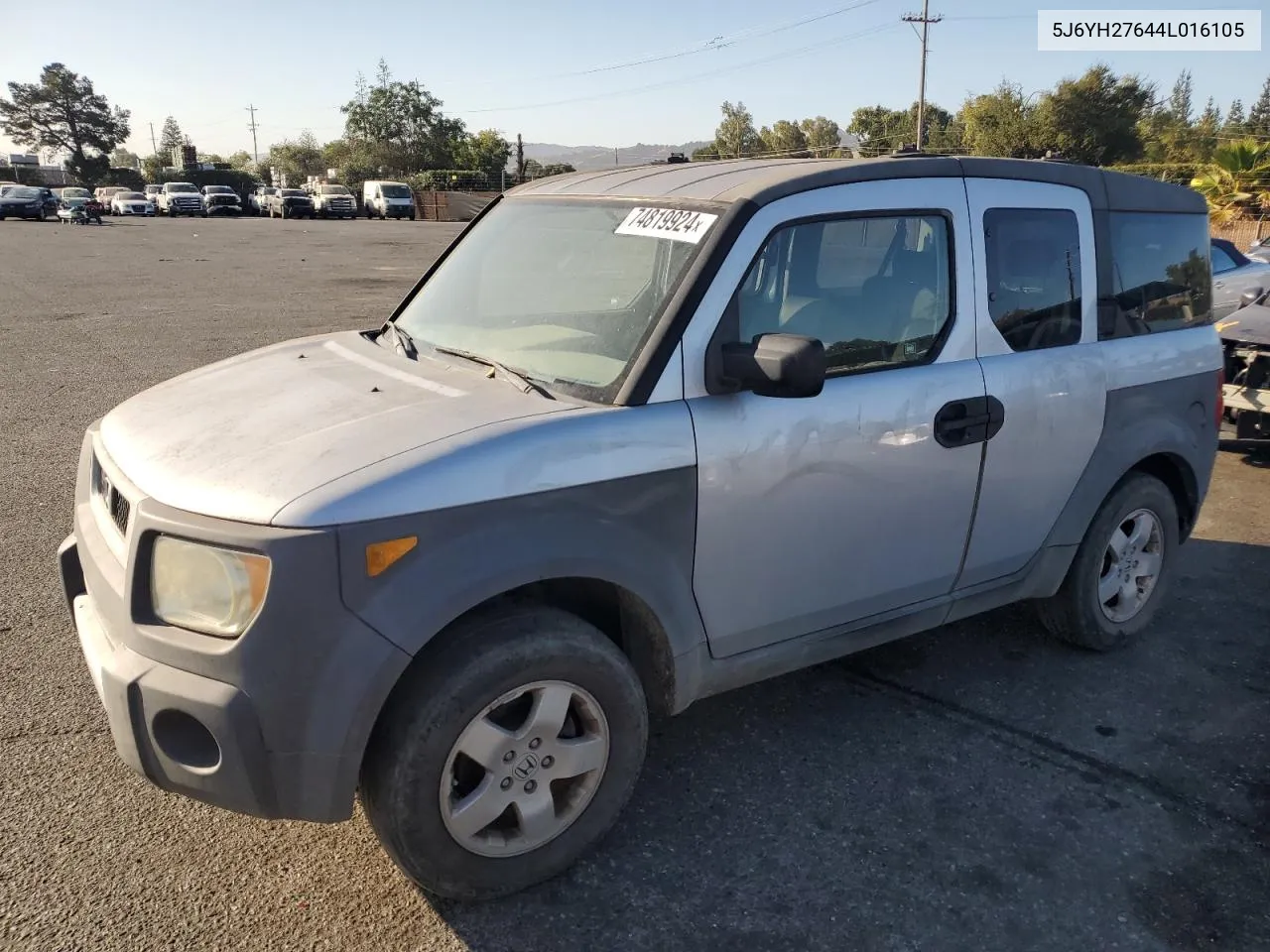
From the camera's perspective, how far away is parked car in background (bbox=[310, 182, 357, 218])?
5669cm

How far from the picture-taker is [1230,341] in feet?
23.7

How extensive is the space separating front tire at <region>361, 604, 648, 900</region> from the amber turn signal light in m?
0.29

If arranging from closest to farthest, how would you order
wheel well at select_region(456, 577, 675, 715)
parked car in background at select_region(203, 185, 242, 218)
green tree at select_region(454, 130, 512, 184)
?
wheel well at select_region(456, 577, 675, 715) < parked car in background at select_region(203, 185, 242, 218) < green tree at select_region(454, 130, 512, 184)

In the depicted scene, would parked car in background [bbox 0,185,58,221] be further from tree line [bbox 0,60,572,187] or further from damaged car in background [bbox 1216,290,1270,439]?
damaged car in background [bbox 1216,290,1270,439]

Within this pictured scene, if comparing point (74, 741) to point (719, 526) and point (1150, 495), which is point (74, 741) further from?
point (1150, 495)

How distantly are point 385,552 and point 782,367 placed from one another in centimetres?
112

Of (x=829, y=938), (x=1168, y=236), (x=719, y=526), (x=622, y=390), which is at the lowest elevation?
(x=829, y=938)

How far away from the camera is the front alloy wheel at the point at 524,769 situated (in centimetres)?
246

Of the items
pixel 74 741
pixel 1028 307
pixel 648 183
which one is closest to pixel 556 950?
pixel 74 741

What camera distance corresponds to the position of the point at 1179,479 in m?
4.32

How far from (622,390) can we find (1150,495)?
2.66 m

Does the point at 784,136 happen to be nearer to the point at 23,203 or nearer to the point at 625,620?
the point at 23,203

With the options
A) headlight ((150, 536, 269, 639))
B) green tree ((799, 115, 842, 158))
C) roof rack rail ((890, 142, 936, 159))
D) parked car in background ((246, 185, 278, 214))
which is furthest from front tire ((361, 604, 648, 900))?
green tree ((799, 115, 842, 158))

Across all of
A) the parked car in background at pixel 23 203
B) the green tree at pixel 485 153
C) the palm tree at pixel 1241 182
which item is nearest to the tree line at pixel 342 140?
the green tree at pixel 485 153
